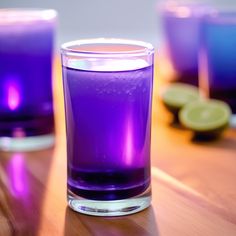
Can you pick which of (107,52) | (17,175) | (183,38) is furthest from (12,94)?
(183,38)

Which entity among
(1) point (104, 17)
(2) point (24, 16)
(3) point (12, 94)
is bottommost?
(1) point (104, 17)

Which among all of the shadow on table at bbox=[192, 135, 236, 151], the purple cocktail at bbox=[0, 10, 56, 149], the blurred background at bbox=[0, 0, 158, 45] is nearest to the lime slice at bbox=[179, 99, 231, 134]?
the shadow on table at bbox=[192, 135, 236, 151]

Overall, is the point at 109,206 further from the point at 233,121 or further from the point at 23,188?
the point at 233,121

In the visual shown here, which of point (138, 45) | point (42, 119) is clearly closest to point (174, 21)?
point (42, 119)

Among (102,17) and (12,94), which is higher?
(12,94)

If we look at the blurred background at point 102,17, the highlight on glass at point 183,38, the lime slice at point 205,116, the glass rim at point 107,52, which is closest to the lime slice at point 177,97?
the lime slice at point 205,116

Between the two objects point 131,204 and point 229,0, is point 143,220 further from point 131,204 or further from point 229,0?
point 229,0

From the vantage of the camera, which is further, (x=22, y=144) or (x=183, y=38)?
(x=183, y=38)
